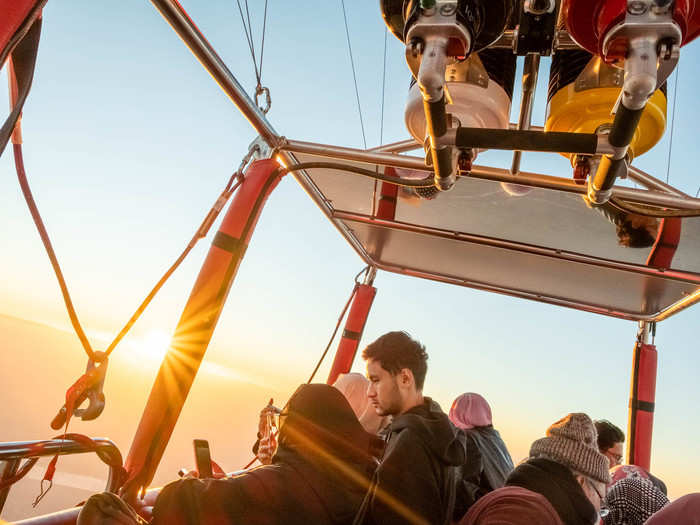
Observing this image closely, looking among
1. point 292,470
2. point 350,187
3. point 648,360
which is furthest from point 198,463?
point 648,360

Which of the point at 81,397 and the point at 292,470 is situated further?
the point at 292,470

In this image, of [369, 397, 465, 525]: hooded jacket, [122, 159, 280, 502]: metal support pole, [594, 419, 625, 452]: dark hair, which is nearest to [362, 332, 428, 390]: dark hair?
[369, 397, 465, 525]: hooded jacket

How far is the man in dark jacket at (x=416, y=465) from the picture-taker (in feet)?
5.64

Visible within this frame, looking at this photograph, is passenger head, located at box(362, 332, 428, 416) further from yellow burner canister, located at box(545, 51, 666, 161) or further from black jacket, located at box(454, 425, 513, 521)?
yellow burner canister, located at box(545, 51, 666, 161)

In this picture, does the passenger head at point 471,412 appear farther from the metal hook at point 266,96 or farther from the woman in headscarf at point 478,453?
the metal hook at point 266,96

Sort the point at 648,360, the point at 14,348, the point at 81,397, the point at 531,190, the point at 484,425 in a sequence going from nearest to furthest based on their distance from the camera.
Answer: the point at 81,397, the point at 531,190, the point at 484,425, the point at 648,360, the point at 14,348

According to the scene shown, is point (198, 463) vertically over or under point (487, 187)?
under

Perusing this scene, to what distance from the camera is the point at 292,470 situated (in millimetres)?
1712

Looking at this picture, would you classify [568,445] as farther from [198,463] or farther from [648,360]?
[648,360]

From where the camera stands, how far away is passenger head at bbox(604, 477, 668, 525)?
76.5 inches

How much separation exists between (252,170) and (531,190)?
1337 millimetres

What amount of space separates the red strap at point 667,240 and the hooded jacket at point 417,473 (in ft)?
4.29

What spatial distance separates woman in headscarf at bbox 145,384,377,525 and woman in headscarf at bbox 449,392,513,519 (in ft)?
2.59

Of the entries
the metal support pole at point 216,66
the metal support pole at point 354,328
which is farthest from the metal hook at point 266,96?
the metal support pole at point 354,328
